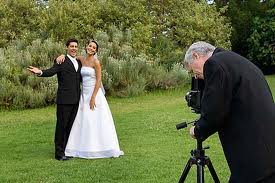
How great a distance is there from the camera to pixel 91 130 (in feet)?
32.7

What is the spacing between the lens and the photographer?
156 inches

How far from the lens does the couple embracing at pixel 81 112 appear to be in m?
9.73

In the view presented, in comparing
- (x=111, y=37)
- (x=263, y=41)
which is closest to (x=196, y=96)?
(x=111, y=37)

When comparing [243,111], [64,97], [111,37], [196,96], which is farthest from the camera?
[111,37]

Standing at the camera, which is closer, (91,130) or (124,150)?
(91,130)

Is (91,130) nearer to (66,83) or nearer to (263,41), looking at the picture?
(66,83)

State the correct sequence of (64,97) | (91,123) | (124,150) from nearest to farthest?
(64,97) → (91,123) → (124,150)

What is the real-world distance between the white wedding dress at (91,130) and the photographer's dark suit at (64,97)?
0.22 metres

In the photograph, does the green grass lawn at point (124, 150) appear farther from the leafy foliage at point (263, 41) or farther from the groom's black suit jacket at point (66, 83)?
the leafy foliage at point (263, 41)

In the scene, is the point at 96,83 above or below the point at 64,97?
above

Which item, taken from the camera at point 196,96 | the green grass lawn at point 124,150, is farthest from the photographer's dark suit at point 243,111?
the green grass lawn at point 124,150

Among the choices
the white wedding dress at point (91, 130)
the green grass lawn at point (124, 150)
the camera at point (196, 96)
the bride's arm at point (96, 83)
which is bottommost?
the green grass lawn at point (124, 150)

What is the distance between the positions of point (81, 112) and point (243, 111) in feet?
20.8

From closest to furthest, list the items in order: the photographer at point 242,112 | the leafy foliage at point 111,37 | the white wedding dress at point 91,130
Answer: the photographer at point 242,112
the white wedding dress at point 91,130
the leafy foliage at point 111,37
